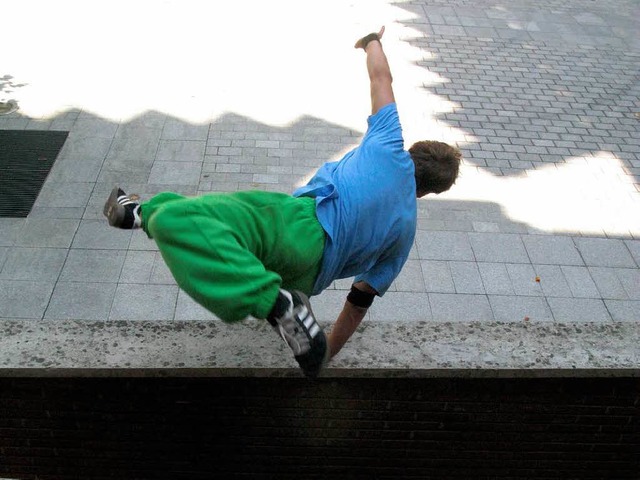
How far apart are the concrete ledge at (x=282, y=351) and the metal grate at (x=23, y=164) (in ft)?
12.5

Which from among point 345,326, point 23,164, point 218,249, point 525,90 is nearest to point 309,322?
point 218,249

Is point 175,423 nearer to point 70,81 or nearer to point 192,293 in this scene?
point 192,293

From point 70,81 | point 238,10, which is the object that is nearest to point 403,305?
point 70,81

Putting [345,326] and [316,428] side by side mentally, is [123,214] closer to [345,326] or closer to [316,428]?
[345,326]

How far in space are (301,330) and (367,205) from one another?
1.98 ft

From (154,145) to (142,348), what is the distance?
4832mm

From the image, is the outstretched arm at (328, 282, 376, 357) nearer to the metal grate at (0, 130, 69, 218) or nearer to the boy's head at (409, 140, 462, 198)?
the boy's head at (409, 140, 462, 198)

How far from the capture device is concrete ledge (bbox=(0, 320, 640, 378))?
98.7 inches

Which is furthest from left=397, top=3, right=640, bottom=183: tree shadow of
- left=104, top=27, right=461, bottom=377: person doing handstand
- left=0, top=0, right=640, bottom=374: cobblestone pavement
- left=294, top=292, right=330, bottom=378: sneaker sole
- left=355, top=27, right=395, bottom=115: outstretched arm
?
left=294, top=292, right=330, bottom=378: sneaker sole

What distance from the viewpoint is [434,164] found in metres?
2.61

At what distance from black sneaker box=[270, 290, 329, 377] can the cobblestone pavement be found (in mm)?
2156

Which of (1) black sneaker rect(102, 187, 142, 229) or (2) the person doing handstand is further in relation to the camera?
(1) black sneaker rect(102, 187, 142, 229)

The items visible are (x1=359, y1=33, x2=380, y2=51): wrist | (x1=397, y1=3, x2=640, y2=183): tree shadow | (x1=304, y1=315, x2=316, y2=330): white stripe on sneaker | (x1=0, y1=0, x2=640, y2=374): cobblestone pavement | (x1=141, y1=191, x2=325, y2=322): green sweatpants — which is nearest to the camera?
(x1=141, y1=191, x2=325, y2=322): green sweatpants

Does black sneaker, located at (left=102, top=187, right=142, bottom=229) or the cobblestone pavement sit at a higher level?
black sneaker, located at (left=102, top=187, right=142, bottom=229)
